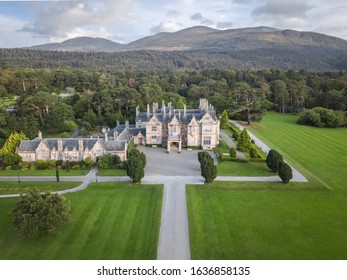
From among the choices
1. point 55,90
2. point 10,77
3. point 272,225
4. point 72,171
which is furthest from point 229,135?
point 10,77

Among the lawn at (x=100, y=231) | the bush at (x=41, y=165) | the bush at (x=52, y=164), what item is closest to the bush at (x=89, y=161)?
the bush at (x=52, y=164)

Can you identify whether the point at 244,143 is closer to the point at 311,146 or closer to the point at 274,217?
the point at 311,146

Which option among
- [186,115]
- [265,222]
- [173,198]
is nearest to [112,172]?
[173,198]

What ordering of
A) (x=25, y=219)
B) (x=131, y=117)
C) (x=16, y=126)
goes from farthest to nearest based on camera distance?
1. (x=131, y=117)
2. (x=16, y=126)
3. (x=25, y=219)

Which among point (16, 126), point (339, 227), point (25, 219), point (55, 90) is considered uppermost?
point (55, 90)

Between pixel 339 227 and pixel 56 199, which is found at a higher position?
pixel 56 199
